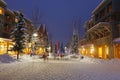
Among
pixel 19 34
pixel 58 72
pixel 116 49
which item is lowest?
pixel 58 72

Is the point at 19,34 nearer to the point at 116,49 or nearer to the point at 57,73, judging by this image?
the point at 116,49

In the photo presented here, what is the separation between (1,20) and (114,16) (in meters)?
23.4

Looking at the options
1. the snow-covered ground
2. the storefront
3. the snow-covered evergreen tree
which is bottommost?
the snow-covered ground

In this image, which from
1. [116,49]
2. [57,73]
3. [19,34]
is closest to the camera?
[57,73]

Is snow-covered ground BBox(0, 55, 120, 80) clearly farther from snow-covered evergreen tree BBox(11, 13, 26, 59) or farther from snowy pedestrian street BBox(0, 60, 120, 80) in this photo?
snow-covered evergreen tree BBox(11, 13, 26, 59)

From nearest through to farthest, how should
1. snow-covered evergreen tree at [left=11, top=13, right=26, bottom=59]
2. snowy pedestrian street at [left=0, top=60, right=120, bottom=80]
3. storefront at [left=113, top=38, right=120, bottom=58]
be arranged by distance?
snowy pedestrian street at [left=0, top=60, right=120, bottom=80]
snow-covered evergreen tree at [left=11, top=13, right=26, bottom=59]
storefront at [left=113, top=38, right=120, bottom=58]

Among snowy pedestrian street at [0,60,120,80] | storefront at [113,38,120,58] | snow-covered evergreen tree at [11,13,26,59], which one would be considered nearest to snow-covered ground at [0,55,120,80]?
snowy pedestrian street at [0,60,120,80]

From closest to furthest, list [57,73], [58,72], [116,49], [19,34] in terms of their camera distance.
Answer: [57,73] < [58,72] < [19,34] < [116,49]

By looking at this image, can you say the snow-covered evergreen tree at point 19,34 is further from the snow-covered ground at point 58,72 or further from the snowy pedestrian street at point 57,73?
the snowy pedestrian street at point 57,73

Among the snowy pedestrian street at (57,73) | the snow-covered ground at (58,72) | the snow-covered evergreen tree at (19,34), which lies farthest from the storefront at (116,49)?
the snowy pedestrian street at (57,73)

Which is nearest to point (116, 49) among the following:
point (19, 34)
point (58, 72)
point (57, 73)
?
point (19, 34)

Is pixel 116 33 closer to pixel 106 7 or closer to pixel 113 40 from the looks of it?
pixel 113 40

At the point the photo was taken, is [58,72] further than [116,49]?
No

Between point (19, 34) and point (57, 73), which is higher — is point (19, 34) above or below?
above
